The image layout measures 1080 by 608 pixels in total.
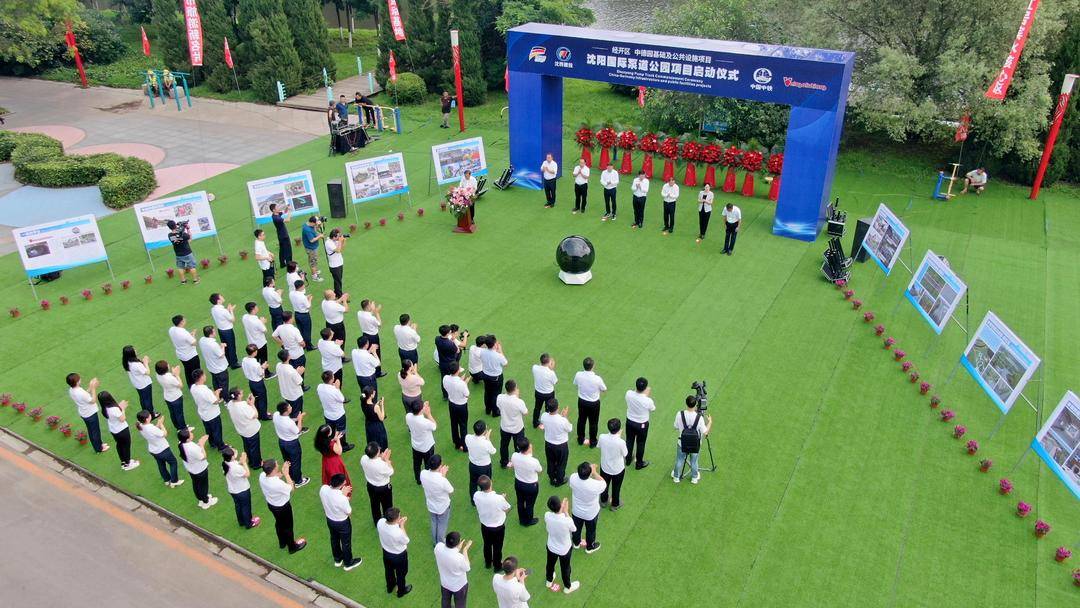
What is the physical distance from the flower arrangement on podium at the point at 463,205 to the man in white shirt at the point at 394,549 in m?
10.00

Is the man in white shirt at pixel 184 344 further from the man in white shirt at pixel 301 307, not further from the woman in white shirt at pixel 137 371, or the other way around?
the man in white shirt at pixel 301 307

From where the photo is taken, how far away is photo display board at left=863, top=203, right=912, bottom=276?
14.5 metres

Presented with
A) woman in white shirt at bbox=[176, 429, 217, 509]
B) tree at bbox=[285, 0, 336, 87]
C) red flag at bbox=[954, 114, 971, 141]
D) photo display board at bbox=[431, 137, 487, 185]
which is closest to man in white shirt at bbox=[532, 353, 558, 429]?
Result: woman in white shirt at bbox=[176, 429, 217, 509]

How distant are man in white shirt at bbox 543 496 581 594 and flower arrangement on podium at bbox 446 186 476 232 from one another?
1002 cm

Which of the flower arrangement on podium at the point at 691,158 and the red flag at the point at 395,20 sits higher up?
the red flag at the point at 395,20

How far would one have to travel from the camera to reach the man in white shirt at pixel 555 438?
950 cm

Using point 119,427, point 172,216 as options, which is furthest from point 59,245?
point 119,427

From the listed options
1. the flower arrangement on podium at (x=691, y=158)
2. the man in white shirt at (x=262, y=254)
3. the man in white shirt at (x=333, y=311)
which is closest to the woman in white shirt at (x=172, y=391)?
the man in white shirt at (x=333, y=311)

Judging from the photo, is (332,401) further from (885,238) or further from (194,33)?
(194,33)

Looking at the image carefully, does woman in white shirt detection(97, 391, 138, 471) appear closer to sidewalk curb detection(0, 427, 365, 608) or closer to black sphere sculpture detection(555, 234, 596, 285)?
sidewalk curb detection(0, 427, 365, 608)

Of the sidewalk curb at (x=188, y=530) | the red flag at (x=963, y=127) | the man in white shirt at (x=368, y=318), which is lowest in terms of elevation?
the sidewalk curb at (x=188, y=530)

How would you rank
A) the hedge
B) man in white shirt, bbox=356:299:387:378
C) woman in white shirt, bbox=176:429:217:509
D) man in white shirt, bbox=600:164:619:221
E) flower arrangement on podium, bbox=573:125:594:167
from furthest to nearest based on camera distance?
flower arrangement on podium, bbox=573:125:594:167 < the hedge < man in white shirt, bbox=600:164:619:221 < man in white shirt, bbox=356:299:387:378 < woman in white shirt, bbox=176:429:217:509

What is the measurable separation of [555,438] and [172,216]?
35.2ft

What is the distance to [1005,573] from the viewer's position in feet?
29.5
